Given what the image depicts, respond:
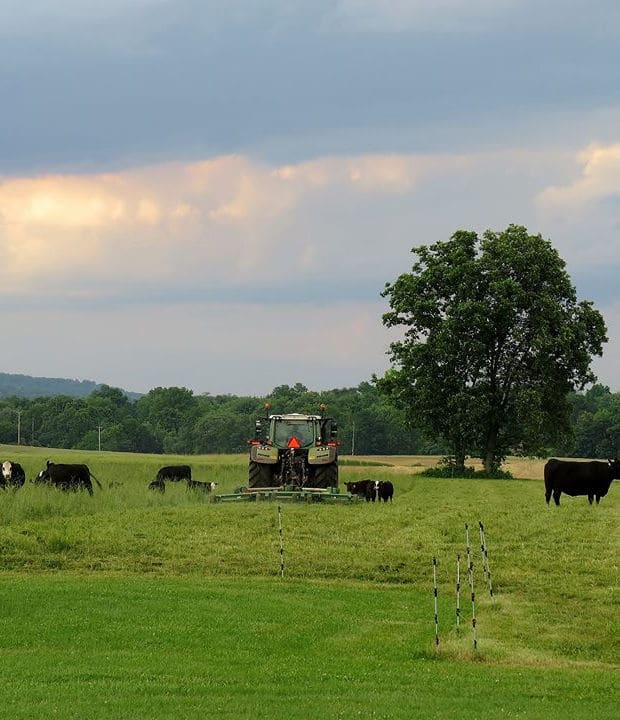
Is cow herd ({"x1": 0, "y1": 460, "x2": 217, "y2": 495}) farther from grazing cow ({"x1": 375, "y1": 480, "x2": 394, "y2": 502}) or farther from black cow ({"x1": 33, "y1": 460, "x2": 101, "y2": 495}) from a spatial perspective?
grazing cow ({"x1": 375, "y1": 480, "x2": 394, "y2": 502})

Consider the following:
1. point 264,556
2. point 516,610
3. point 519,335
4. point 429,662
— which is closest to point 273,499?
point 264,556

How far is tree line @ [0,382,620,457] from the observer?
5743 inches

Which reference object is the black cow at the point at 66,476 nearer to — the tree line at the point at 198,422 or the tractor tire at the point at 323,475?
the tractor tire at the point at 323,475

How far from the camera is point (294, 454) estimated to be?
38438 mm

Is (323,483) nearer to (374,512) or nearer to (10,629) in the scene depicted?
(374,512)

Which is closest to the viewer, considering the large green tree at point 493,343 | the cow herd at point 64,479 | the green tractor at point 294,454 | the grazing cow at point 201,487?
the green tractor at point 294,454

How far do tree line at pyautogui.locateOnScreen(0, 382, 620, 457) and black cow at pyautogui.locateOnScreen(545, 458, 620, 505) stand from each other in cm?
8835

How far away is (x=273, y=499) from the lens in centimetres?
3528

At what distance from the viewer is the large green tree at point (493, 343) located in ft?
199

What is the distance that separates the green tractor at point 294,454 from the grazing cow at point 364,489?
3.33 metres

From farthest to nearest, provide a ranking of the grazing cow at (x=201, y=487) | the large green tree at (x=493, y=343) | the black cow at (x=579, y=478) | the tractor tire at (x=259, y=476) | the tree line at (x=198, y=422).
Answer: the tree line at (x=198, y=422)
the large green tree at (x=493, y=343)
the grazing cow at (x=201, y=487)
the tractor tire at (x=259, y=476)
the black cow at (x=579, y=478)

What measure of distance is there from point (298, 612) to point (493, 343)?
149 feet

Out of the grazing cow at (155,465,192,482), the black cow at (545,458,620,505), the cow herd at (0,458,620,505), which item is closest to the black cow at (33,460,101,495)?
the cow herd at (0,458,620,505)

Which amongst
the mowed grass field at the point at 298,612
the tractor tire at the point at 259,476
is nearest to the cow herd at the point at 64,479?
the tractor tire at the point at 259,476
